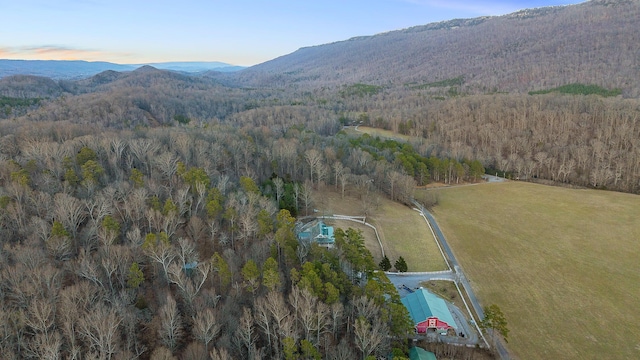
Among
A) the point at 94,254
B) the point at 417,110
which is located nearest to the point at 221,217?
the point at 94,254

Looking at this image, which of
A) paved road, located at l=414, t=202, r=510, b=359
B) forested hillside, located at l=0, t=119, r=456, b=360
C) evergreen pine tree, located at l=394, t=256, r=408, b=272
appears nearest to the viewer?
forested hillside, located at l=0, t=119, r=456, b=360

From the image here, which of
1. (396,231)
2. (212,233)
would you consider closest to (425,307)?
(396,231)

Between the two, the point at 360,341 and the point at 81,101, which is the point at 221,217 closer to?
the point at 360,341

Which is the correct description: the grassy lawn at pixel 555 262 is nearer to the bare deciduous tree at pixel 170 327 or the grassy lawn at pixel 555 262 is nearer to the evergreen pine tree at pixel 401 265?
the evergreen pine tree at pixel 401 265

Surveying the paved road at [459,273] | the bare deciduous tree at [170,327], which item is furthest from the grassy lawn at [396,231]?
the bare deciduous tree at [170,327]

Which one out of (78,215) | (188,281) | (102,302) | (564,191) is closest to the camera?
(102,302)

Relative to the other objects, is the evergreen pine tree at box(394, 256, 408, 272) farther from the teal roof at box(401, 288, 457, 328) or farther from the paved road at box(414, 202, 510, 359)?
the paved road at box(414, 202, 510, 359)

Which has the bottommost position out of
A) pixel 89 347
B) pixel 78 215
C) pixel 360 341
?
pixel 360 341

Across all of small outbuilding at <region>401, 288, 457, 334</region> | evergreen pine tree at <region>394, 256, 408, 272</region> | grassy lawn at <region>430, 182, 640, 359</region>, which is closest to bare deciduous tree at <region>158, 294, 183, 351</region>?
small outbuilding at <region>401, 288, 457, 334</region>
